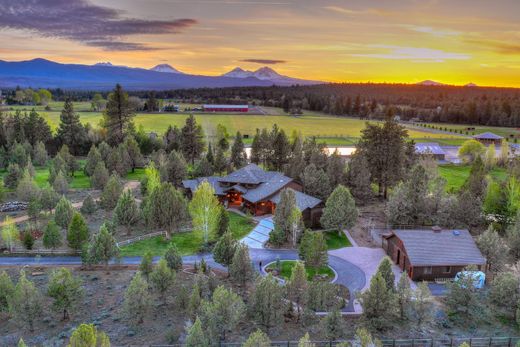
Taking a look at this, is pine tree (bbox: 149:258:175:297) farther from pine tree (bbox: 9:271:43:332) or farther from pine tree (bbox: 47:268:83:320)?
pine tree (bbox: 9:271:43:332)

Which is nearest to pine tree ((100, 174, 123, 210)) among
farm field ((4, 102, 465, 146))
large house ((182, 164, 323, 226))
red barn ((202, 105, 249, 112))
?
large house ((182, 164, 323, 226))

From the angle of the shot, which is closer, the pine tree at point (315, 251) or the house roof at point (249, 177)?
the pine tree at point (315, 251)

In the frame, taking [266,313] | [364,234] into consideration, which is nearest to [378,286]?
[266,313]

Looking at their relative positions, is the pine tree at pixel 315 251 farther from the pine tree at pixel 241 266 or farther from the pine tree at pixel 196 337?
the pine tree at pixel 196 337

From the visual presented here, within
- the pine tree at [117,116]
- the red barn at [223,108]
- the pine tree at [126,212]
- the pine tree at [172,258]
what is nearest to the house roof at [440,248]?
the pine tree at [172,258]

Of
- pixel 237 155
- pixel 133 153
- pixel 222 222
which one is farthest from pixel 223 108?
pixel 222 222
